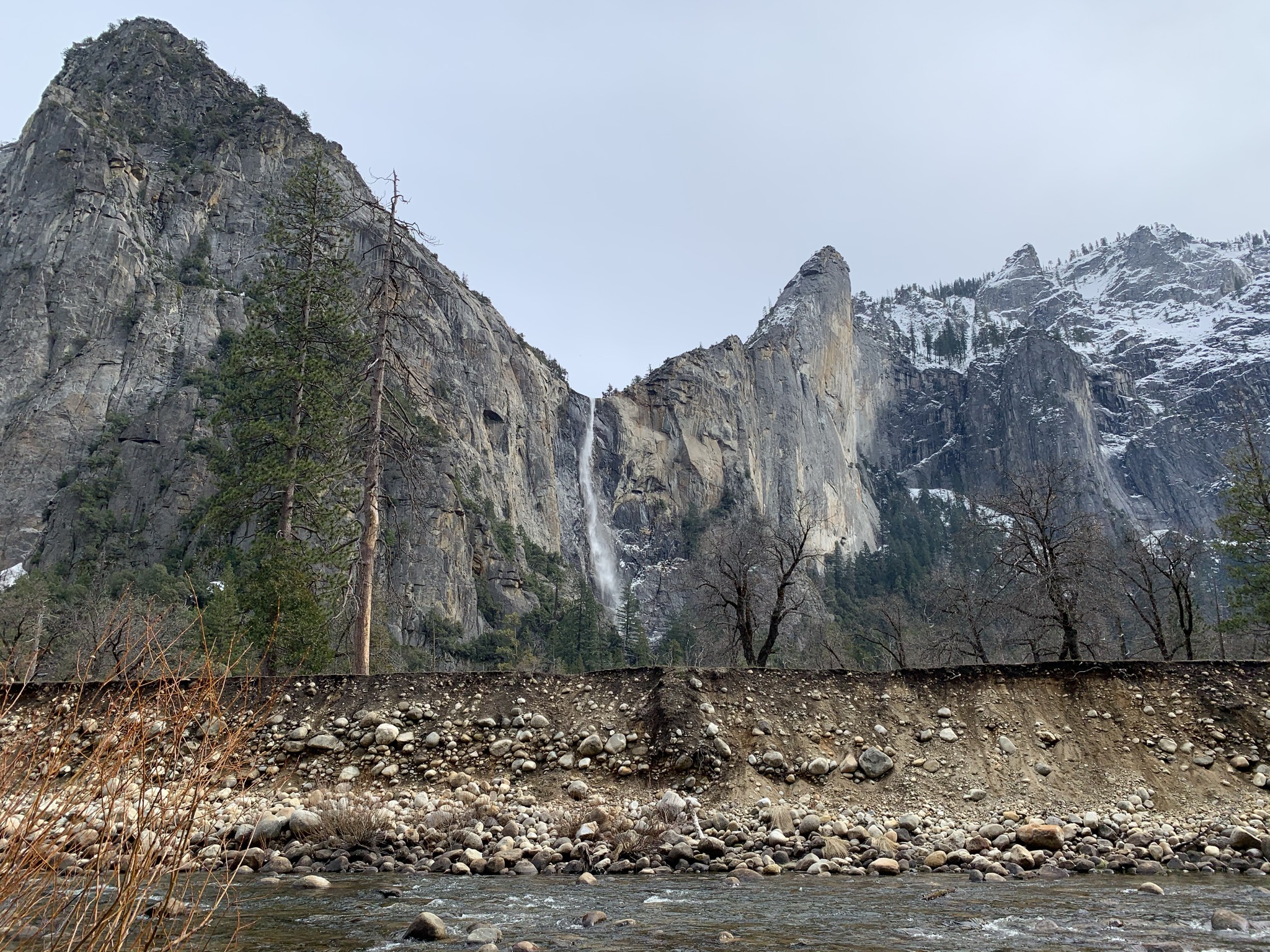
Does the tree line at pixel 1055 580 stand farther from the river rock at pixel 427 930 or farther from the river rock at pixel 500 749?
the river rock at pixel 427 930

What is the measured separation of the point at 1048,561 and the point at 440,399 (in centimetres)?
1838

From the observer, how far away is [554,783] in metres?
13.3

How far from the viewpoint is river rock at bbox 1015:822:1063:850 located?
37.3 feet

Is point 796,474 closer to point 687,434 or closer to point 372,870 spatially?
point 687,434

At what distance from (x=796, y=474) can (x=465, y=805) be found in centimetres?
13528

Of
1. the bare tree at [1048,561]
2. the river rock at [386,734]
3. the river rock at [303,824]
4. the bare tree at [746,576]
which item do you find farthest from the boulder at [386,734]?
the bare tree at [1048,561]

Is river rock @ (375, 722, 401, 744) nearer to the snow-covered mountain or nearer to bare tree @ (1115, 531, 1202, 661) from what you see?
bare tree @ (1115, 531, 1202, 661)

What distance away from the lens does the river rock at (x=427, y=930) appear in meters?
6.98

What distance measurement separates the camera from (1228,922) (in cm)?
739

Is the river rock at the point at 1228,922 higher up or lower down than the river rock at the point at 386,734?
lower down

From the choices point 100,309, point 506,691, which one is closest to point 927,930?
point 506,691

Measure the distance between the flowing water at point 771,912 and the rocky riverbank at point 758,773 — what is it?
0.86m

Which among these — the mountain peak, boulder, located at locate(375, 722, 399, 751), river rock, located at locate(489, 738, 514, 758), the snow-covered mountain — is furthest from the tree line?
the snow-covered mountain

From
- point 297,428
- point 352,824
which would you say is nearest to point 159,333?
point 297,428
